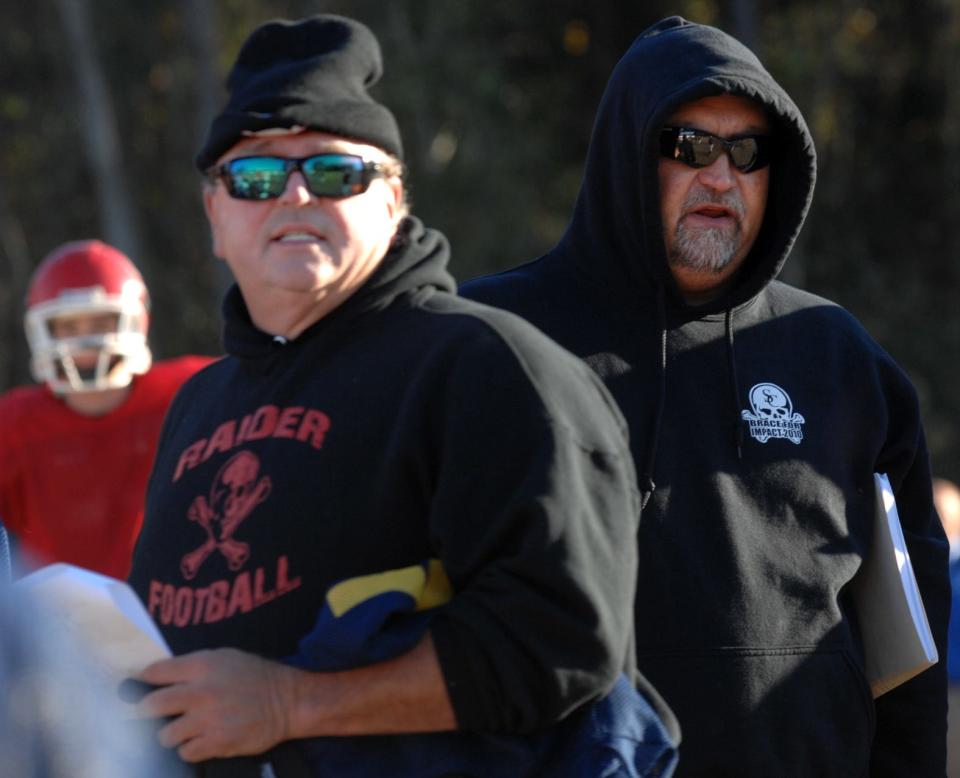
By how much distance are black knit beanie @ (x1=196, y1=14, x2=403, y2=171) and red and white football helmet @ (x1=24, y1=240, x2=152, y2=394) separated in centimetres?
377

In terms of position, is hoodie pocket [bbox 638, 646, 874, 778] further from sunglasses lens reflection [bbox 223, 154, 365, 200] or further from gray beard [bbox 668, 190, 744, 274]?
sunglasses lens reflection [bbox 223, 154, 365, 200]

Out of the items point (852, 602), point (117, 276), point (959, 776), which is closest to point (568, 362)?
point (852, 602)

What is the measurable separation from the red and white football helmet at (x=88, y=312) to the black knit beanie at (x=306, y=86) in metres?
3.77

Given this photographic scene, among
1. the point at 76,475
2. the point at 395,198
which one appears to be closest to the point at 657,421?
the point at 395,198

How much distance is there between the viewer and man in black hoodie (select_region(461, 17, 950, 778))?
3.49 m

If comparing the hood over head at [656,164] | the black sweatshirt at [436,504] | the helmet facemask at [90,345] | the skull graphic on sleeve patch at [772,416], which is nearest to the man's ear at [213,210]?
the black sweatshirt at [436,504]

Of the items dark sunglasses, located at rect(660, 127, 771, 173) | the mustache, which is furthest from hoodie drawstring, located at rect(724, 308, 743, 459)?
dark sunglasses, located at rect(660, 127, 771, 173)

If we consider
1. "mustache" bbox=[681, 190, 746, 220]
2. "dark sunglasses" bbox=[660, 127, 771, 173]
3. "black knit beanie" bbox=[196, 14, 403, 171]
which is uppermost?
"black knit beanie" bbox=[196, 14, 403, 171]

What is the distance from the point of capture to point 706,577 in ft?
11.4

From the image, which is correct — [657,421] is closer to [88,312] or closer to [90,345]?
[90,345]

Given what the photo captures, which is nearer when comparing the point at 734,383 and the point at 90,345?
the point at 734,383

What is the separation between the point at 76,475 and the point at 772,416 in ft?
11.5

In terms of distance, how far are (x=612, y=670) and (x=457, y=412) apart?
1.55ft

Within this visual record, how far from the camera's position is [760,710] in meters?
3.51
